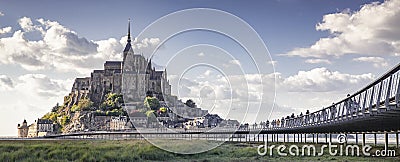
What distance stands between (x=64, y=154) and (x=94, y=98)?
13011 centimetres

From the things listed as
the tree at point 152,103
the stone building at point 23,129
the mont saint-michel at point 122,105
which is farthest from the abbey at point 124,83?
the stone building at point 23,129

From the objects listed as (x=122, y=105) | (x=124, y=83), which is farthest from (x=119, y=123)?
(x=124, y=83)

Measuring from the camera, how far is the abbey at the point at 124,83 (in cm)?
16750

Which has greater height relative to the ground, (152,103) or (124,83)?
(124,83)

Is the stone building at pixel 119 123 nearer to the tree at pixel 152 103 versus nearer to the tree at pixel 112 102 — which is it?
the tree at pixel 112 102

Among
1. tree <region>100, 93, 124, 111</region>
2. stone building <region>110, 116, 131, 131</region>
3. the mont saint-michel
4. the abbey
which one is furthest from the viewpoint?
the abbey

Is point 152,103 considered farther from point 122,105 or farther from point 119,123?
point 119,123

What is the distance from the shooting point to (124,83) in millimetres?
170000

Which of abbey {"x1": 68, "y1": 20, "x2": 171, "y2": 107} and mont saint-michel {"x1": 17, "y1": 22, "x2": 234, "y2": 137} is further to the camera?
abbey {"x1": 68, "y1": 20, "x2": 171, "y2": 107}

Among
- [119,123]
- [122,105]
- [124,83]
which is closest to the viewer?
[119,123]

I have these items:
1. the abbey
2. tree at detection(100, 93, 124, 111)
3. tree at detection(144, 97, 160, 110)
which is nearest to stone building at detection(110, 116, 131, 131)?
tree at detection(100, 93, 124, 111)

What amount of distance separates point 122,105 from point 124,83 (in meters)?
14.6

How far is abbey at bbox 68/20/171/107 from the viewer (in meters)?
168

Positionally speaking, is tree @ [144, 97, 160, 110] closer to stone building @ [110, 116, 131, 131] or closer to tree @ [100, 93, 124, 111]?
tree @ [100, 93, 124, 111]
